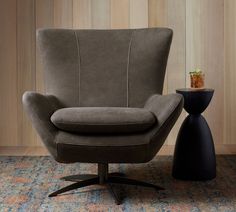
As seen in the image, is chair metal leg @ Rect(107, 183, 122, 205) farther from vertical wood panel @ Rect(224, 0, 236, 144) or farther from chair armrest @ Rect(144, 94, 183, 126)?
vertical wood panel @ Rect(224, 0, 236, 144)

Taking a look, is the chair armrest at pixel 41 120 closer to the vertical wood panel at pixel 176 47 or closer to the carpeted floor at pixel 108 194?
the carpeted floor at pixel 108 194

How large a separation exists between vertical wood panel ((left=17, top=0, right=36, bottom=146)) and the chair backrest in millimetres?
900

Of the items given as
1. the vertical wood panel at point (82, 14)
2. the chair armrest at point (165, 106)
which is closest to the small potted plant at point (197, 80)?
the chair armrest at point (165, 106)

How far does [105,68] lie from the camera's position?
10.2 feet

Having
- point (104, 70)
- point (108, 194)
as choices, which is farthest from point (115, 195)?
point (104, 70)

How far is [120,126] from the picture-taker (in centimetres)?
248

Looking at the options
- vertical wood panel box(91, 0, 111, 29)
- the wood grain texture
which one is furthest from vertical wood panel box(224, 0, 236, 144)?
the wood grain texture

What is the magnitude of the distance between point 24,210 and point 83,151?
0.41 meters

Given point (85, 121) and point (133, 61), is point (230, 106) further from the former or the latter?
point (85, 121)

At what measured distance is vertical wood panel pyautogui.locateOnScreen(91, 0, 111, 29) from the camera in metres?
3.95

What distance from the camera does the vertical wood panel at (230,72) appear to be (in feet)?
12.9

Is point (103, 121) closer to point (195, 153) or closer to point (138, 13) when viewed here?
point (195, 153)

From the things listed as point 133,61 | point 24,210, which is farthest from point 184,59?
point 24,210

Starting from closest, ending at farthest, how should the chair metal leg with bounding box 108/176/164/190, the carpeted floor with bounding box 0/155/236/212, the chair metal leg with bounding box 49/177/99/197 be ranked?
the carpeted floor with bounding box 0/155/236/212
the chair metal leg with bounding box 49/177/99/197
the chair metal leg with bounding box 108/176/164/190
